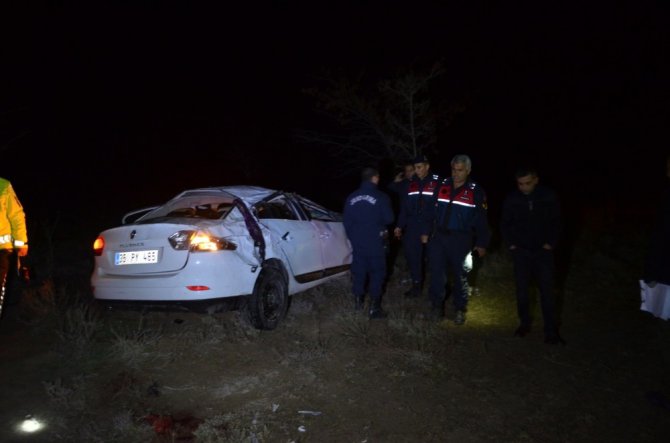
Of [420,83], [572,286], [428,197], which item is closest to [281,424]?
[428,197]

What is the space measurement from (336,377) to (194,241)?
180 cm

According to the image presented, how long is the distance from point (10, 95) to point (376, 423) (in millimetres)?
12681

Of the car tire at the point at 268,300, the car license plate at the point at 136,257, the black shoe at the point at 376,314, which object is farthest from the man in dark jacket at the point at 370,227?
the car license plate at the point at 136,257

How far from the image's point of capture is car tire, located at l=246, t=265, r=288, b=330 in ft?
17.4

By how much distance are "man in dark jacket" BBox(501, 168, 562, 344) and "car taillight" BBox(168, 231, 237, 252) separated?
2.78 m

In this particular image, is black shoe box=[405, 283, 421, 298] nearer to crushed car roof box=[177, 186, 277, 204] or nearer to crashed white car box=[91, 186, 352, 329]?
crashed white car box=[91, 186, 352, 329]

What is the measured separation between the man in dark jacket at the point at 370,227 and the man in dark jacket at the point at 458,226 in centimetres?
55

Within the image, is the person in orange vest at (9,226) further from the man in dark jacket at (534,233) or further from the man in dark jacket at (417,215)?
the man in dark jacket at (534,233)

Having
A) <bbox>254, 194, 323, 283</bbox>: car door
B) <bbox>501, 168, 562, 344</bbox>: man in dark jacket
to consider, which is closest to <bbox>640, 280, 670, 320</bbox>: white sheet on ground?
<bbox>501, 168, 562, 344</bbox>: man in dark jacket

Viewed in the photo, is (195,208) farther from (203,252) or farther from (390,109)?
(390,109)

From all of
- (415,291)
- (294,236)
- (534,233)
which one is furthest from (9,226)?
(534,233)

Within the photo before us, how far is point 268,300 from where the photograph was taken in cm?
558

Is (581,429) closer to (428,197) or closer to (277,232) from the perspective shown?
(428,197)

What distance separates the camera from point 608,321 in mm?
5871
